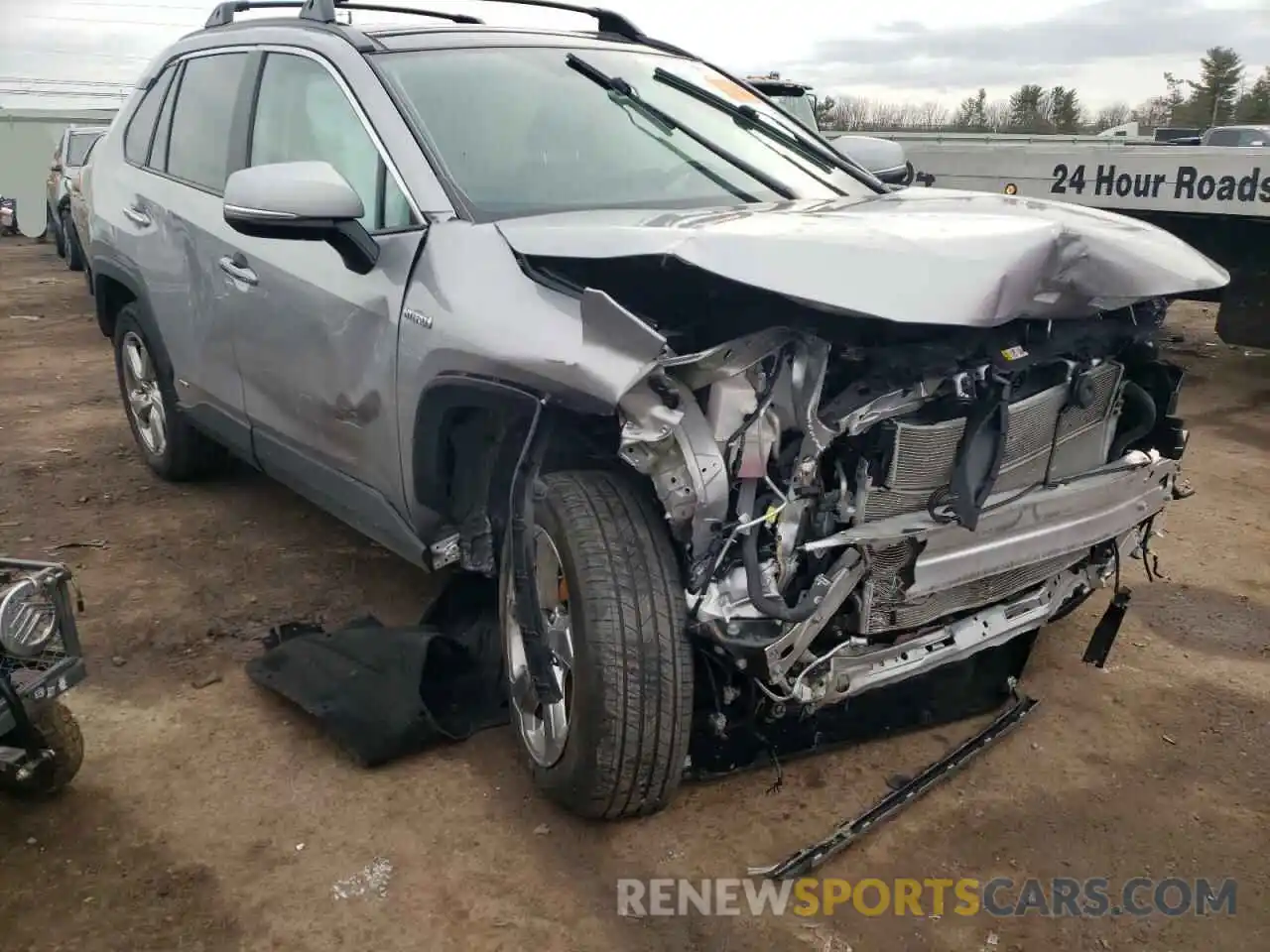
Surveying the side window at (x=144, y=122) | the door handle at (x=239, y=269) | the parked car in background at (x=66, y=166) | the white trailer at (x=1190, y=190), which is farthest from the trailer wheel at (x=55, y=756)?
the parked car in background at (x=66, y=166)

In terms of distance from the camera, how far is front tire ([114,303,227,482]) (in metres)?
4.93

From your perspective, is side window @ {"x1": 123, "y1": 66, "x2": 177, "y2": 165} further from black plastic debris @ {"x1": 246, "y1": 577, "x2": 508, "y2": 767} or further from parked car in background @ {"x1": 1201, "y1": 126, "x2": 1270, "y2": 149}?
parked car in background @ {"x1": 1201, "y1": 126, "x2": 1270, "y2": 149}

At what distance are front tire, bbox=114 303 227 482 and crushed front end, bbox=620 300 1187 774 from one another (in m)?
3.20

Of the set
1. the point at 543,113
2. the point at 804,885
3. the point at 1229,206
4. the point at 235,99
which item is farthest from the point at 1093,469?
the point at 1229,206

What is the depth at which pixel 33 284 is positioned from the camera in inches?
554

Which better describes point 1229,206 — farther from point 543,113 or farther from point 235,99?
point 235,99

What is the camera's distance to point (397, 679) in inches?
122

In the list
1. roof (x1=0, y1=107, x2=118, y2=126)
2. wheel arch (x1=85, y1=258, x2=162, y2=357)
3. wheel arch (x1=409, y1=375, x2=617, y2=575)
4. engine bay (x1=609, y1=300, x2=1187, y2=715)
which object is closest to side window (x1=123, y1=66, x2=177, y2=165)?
wheel arch (x1=85, y1=258, x2=162, y2=357)

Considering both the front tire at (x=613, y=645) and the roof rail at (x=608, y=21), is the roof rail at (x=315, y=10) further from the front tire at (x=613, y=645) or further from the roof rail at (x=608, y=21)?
the front tire at (x=613, y=645)

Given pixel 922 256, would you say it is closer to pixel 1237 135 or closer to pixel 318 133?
pixel 318 133

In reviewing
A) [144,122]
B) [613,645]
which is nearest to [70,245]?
[144,122]

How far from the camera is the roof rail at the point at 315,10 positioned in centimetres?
371

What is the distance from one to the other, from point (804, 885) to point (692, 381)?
118cm

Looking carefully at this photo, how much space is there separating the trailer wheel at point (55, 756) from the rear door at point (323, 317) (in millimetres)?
984
